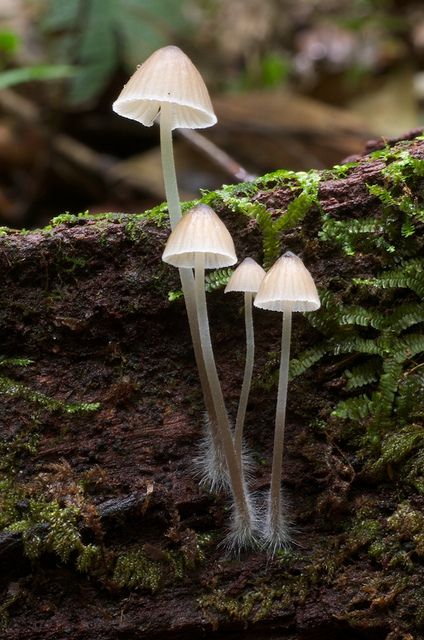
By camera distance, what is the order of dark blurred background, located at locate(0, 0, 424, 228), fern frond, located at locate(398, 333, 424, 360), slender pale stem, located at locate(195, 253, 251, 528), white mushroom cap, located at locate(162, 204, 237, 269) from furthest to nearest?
dark blurred background, located at locate(0, 0, 424, 228)
fern frond, located at locate(398, 333, 424, 360)
slender pale stem, located at locate(195, 253, 251, 528)
white mushroom cap, located at locate(162, 204, 237, 269)

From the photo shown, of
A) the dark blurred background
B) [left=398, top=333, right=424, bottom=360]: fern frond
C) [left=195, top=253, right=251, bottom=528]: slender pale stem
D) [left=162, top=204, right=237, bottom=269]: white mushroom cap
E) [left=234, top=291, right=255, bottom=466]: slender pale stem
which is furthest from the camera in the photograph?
the dark blurred background

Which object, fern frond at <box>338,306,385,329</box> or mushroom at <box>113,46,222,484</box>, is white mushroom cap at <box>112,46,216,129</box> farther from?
fern frond at <box>338,306,385,329</box>

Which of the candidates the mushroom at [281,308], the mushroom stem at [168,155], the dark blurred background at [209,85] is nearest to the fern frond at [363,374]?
the mushroom at [281,308]

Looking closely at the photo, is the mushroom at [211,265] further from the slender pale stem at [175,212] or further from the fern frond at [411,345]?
the fern frond at [411,345]

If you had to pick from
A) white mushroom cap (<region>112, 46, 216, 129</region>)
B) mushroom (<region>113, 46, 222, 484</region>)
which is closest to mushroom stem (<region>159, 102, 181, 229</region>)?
mushroom (<region>113, 46, 222, 484</region>)

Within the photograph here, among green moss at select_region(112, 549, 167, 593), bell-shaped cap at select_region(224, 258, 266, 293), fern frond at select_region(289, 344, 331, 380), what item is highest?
bell-shaped cap at select_region(224, 258, 266, 293)

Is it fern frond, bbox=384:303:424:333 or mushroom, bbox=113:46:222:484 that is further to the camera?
fern frond, bbox=384:303:424:333

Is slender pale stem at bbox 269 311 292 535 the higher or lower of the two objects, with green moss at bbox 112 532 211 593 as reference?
higher
